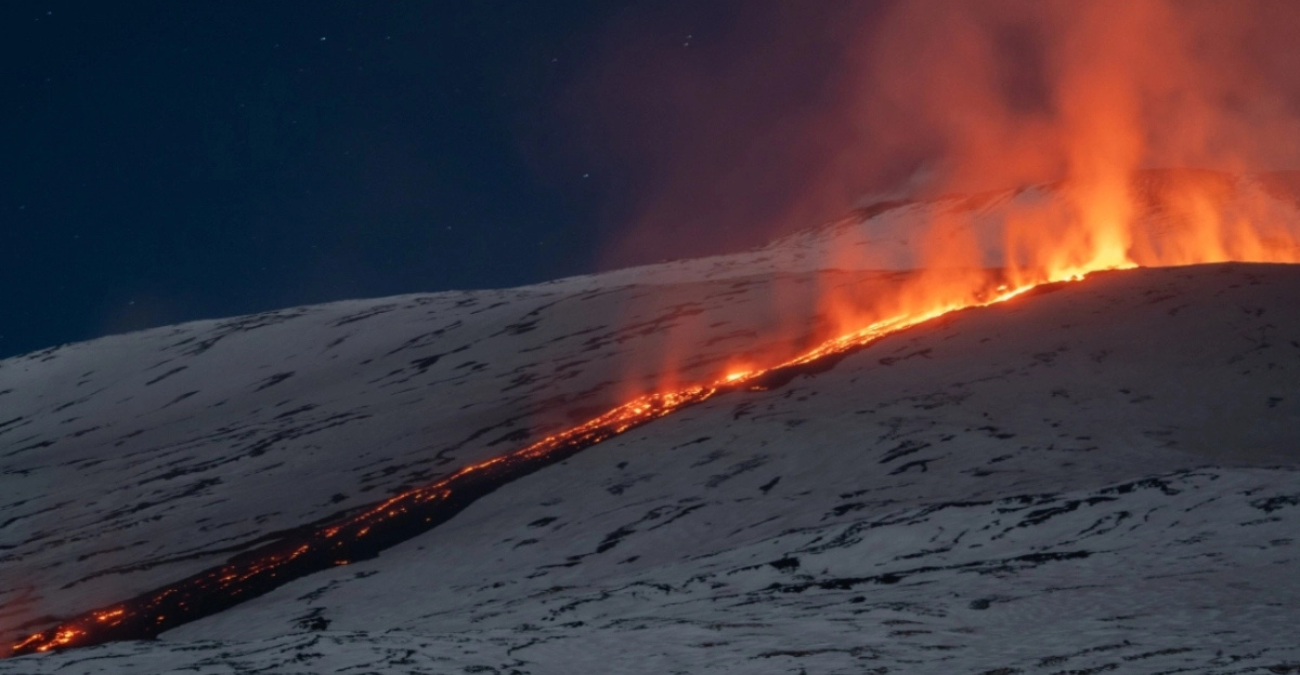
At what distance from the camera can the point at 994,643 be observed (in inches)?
530

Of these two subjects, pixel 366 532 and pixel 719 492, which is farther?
pixel 366 532

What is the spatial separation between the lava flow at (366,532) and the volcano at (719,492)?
0.13 meters

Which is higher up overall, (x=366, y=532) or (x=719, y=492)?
(x=366, y=532)

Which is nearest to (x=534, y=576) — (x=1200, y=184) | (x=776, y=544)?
(x=776, y=544)

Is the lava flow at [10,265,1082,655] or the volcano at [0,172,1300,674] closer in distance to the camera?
the volcano at [0,172,1300,674]

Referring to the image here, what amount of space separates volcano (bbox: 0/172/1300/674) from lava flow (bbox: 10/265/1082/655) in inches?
5.2

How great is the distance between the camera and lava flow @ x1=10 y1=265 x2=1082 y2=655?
24.2 meters

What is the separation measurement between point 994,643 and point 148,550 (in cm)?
2250

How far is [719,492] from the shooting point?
25.2 meters

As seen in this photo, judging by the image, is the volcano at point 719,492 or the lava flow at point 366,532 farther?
the lava flow at point 366,532

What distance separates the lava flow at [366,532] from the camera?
2419cm

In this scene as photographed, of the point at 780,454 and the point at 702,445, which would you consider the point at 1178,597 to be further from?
the point at 702,445

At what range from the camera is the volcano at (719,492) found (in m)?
14.9

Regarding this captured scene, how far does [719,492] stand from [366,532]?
8.18 meters
